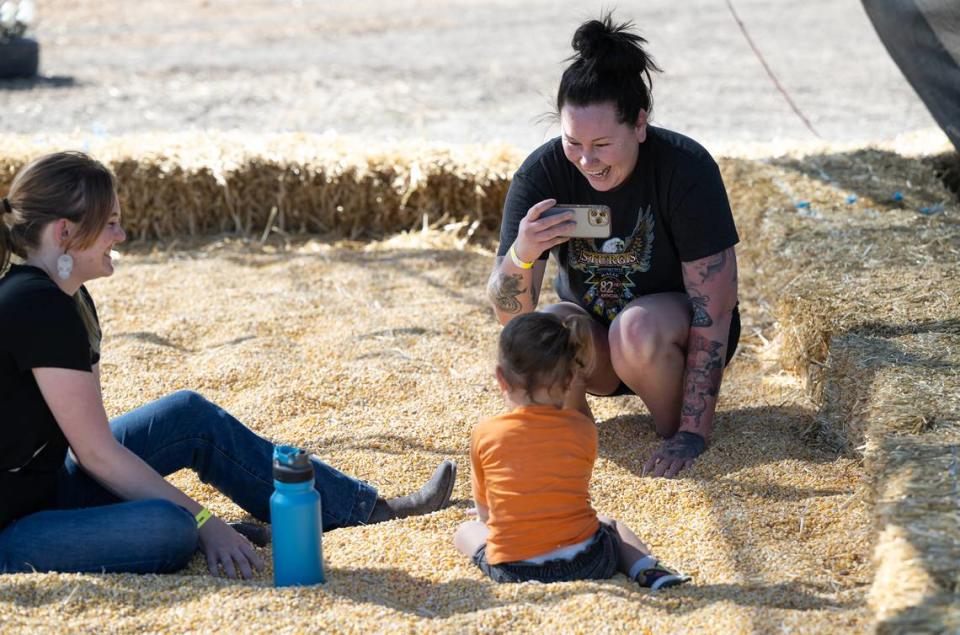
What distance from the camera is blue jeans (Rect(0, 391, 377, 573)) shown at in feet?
9.25

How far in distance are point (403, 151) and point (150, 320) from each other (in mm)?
1952

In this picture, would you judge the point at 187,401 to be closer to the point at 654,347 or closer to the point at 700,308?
the point at 654,347

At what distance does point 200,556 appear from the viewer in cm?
305

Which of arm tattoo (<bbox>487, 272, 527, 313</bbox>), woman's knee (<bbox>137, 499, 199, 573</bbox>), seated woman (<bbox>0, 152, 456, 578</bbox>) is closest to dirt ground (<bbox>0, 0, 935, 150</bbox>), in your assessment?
arm tattoo (<bbox>487, 272, 527, 313</bbox>)

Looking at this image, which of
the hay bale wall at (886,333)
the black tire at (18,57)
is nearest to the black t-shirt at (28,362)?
the hay bale wall at (886,333)

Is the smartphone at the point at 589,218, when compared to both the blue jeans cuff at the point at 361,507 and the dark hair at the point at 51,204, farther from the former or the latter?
the dark hair at the point at 51,204

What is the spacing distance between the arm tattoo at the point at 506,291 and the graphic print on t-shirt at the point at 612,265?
257 mm

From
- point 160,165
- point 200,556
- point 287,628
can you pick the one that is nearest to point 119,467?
point 200,556

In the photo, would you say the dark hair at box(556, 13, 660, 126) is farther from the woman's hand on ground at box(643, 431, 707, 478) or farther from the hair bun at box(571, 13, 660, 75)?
the woman's hand on ground at box(643, 431, 707, 478)

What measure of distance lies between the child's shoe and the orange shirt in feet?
0.49

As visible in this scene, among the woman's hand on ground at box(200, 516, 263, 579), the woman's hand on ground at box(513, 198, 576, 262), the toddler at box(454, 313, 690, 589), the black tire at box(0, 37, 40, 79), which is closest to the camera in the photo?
the toddler at box(454, 313, 690, 589)

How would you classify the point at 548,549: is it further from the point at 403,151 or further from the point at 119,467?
the point at 403,151

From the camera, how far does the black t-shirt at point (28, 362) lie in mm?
2729

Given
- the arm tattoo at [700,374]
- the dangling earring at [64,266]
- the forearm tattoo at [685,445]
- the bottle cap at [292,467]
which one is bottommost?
the forearm tattoo at [685,445]
